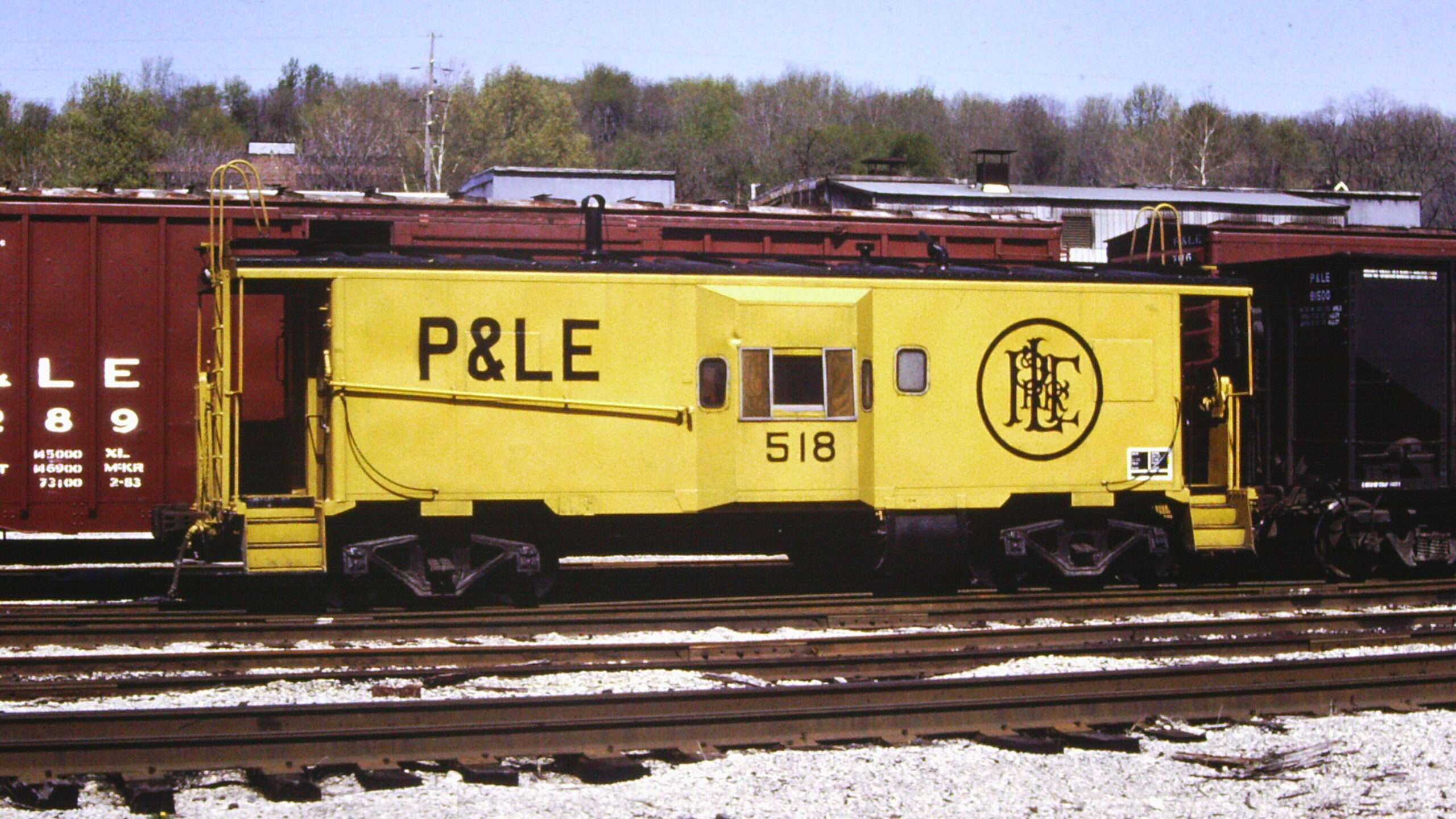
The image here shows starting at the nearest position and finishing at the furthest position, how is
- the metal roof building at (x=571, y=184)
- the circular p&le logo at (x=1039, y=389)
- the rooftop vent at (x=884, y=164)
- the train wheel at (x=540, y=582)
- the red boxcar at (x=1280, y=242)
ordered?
1. the train wheel at (x=540, y=582)
2. the circular p&le logo at (x=1039, y=389)
3. the red boxcar at (x=1280, y=242)
4. the metal roof building at (x=571, y=184)
5. the rooftop vent at (x=884, y=164)

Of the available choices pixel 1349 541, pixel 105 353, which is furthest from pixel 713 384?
pixel 1349 541

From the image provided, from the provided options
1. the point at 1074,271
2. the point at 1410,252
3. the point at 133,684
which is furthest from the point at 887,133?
the point at 133,684

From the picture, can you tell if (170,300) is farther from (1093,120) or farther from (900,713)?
(1093,120)

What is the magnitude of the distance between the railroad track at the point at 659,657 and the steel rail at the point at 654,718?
105cm

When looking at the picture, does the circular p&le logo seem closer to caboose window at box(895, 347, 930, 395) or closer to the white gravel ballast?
caboose window at box(895, 347, 930, 395)

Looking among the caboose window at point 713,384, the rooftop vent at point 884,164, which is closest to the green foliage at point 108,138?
the rooftop vent at point 884,164

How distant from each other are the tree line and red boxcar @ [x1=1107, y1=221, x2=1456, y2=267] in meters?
42.3

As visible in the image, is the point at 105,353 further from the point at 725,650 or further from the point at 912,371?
the point at 912,371

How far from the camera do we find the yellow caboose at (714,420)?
11289 millimetres

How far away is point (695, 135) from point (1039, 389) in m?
77.1

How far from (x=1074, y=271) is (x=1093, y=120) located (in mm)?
102400

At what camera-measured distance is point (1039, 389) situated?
12570 mm

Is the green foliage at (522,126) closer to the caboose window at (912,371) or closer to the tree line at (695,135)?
the tree line at (695,135)

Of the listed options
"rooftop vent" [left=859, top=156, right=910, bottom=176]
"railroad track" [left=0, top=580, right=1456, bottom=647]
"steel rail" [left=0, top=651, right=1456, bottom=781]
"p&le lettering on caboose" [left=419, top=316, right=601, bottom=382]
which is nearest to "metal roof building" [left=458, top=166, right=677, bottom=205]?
"p&le lettering on caboose" [left=419, top=316, right=601, bottom=382]
